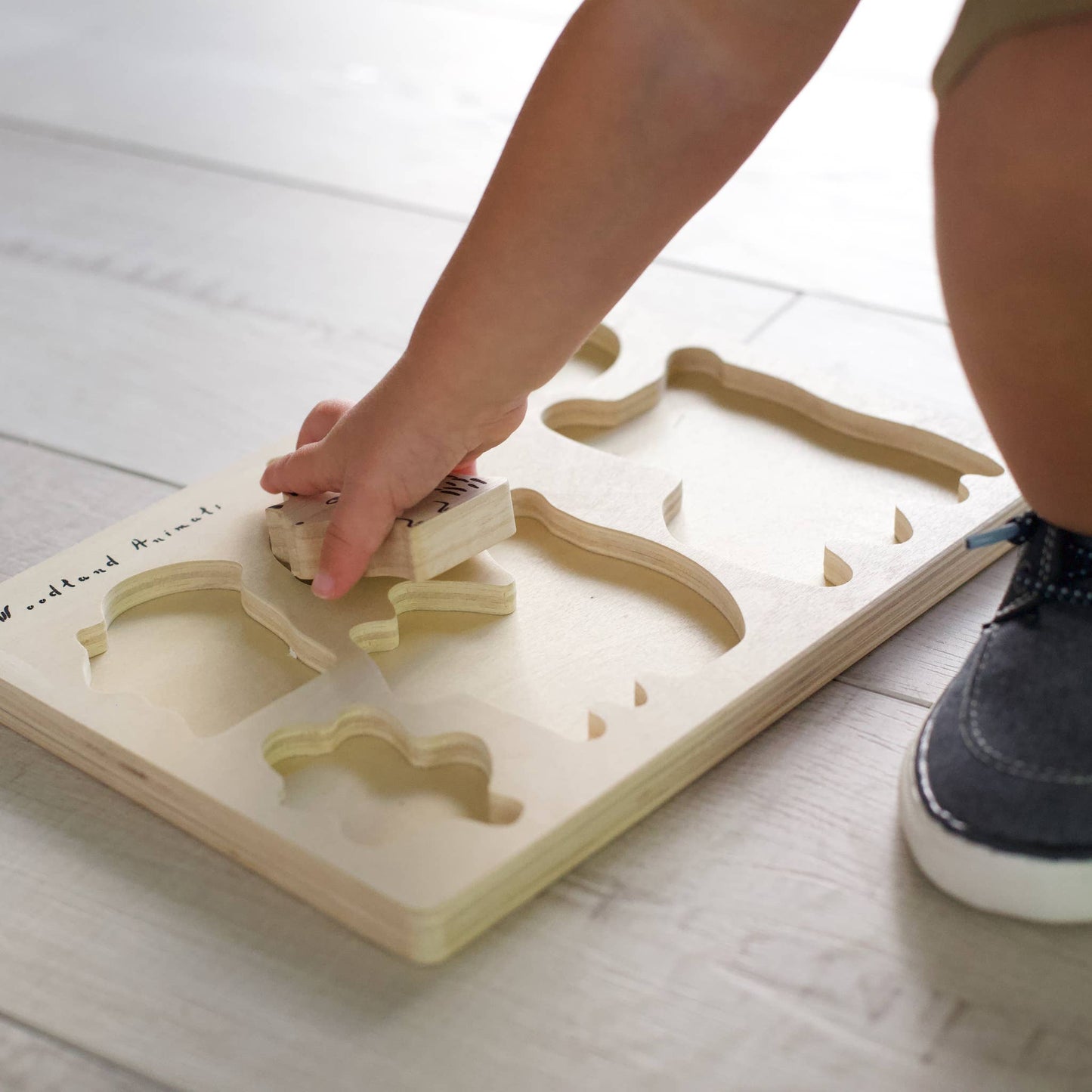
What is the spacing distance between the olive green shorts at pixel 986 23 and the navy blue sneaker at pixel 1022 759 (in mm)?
192

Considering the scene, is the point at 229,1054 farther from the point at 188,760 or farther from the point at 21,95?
the point at 21,95

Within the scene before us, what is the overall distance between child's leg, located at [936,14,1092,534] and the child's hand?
0.21 meters

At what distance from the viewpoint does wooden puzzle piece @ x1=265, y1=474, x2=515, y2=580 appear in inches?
25.7

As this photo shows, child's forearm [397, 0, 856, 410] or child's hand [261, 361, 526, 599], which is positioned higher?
child's forearm [397, 0, 856, 410]

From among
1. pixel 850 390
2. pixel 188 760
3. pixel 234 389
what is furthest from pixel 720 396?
pixel 188 760

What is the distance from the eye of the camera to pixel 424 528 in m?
0.65

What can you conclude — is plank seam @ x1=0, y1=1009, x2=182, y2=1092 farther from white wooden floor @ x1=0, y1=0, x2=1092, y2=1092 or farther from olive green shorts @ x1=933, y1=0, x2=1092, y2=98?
olive green shorts @ x1=933, y1=0, x2=1092, y2=98

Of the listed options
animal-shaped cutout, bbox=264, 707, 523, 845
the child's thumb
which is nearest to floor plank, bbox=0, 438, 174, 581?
the child's thumb

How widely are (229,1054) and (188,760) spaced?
0.41 ft

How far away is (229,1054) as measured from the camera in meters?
0.47

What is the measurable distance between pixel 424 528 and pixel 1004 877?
30 cm

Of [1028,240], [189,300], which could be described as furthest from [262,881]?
[189,300]

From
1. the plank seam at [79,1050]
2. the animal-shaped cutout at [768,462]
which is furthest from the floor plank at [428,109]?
the plank seam at [79,1050]

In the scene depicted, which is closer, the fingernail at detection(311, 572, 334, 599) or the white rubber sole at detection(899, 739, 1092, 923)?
the white rubber sole at detection(899, 739, 1092, 923)
